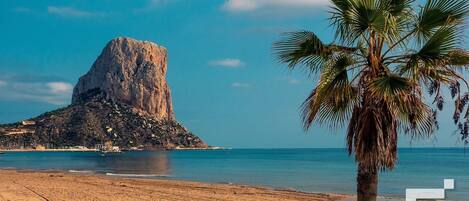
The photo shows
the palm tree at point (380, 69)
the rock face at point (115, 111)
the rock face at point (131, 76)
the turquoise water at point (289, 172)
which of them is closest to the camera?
the palm tree at point (380, 69)

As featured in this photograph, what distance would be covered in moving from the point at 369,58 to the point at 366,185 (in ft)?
6.12

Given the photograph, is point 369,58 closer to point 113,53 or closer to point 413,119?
point 413,119

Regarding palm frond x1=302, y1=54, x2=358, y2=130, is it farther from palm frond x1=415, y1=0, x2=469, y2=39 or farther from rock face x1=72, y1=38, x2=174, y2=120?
rock face x1=72, y1=38, x2=174, y2=120

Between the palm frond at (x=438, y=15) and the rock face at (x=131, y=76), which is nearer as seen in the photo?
the palm frond at (x=438, y=15)

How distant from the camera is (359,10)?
25.9ft

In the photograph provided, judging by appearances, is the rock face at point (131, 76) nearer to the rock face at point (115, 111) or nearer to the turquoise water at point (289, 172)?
the rock face at point (115, 111)

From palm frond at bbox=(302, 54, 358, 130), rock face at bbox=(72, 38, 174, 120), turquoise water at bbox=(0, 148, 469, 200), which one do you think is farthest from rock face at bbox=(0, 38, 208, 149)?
palm frond at bbox=(302, 54, 358, 130)

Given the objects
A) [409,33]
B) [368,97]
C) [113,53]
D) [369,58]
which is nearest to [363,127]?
[368,97]

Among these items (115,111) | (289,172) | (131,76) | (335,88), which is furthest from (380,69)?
(131,76)

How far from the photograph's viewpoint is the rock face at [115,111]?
177250 mm

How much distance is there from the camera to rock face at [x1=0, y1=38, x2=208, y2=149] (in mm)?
177250

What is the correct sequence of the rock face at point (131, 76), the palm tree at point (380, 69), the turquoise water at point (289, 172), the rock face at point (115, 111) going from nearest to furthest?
1. the palm tree at point (380, 69)
2. the turquoise water at point (289, 172)
3. the rock face at point (115, 111)
4. the rock face at point (131, 76)

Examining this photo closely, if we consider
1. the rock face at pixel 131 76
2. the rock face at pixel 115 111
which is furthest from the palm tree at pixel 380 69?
the rock face at pixel 131 76

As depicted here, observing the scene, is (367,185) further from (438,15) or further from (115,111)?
(115,111)
